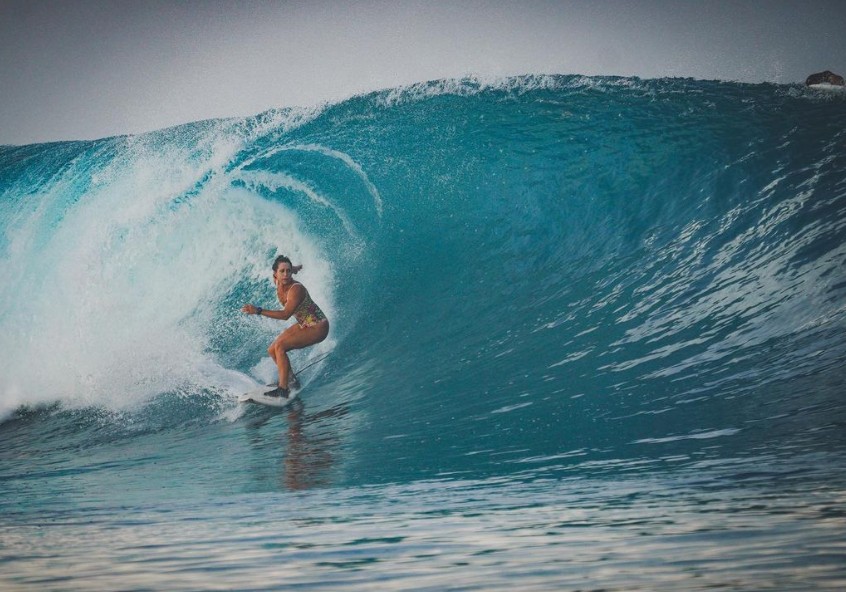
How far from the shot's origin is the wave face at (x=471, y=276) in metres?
3.16

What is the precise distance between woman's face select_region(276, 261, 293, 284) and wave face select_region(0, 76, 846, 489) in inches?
28.5

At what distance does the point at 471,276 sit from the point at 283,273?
5.37 ft

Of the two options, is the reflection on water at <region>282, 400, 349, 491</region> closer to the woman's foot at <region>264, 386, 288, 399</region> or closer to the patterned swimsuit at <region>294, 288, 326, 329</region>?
the woman's foot at <region>264, 386, 288, 399</region>

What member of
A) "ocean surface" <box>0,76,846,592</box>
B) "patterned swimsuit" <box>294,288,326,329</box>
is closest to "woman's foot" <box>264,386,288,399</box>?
"ocean surface" <box>0,76,846,592</box>

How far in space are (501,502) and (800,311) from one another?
2.54 m

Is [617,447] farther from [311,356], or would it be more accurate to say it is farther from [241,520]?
[311,356]

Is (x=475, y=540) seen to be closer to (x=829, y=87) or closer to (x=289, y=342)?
(x=289, y=342)

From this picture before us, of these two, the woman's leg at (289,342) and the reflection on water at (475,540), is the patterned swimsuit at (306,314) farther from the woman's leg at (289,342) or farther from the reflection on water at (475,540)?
the reflection on water at (475,540)

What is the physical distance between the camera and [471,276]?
18.7ft

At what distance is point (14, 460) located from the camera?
402 centimetres

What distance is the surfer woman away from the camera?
15.1 ft

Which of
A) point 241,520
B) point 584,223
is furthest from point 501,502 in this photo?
point 584,223

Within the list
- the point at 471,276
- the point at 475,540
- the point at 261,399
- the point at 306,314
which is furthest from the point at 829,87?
the point at 475,540

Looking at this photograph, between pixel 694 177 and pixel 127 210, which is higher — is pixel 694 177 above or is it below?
below
